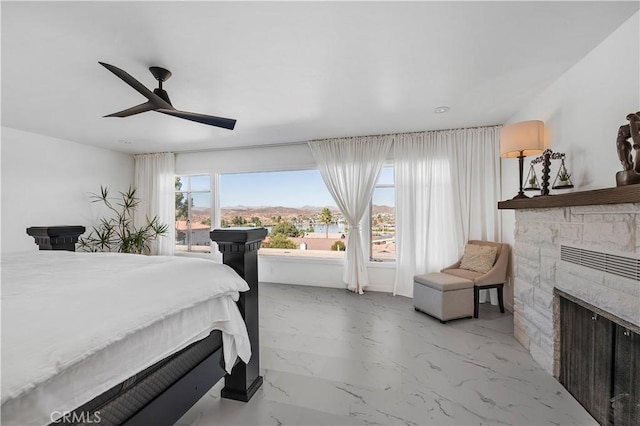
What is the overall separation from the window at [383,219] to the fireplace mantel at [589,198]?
2.12 m

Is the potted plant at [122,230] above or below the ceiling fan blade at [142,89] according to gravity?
below

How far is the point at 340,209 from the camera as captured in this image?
4.58 m

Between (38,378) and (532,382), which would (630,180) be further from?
(38,378)

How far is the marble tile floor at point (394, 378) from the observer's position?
1754mm

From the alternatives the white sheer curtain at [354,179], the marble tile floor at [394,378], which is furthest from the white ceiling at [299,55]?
the marble tile floor at [394,378]

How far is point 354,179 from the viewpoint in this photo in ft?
14.7

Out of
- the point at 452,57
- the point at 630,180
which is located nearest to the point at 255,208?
the point at 452,57

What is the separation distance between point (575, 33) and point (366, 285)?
11.8ft

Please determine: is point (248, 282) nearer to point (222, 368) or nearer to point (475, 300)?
point (222, 368)

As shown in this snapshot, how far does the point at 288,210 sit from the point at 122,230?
11.0 ft

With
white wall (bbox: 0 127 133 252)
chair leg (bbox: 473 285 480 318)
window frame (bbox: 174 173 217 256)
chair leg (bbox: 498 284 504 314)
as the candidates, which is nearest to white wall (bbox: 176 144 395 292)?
window frame (bbox: 174 173 217 256)

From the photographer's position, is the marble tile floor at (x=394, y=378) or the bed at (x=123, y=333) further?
the marble tile floor at (x=394, y=378)

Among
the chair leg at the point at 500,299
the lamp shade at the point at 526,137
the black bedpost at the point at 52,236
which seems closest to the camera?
the black bedpost at the point at 52,236

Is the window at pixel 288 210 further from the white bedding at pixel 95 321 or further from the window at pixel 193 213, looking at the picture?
the white bedding at pixel 95 321
